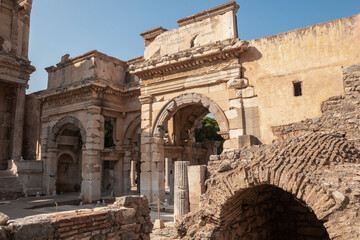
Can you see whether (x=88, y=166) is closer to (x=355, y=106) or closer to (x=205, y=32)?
(x=205, y=32)

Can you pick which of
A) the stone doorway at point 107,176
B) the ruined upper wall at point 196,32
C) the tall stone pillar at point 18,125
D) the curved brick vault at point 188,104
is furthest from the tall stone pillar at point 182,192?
the stone doorway at point 107,176

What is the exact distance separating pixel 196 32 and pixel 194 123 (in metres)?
5.18

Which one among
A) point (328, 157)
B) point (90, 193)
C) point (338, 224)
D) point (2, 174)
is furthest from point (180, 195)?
point (2, 174)

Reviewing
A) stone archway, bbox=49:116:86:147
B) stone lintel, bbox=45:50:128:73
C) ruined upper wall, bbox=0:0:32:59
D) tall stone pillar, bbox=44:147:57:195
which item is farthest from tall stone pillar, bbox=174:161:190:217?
ruined upper wall, bbox=0:0:32:59

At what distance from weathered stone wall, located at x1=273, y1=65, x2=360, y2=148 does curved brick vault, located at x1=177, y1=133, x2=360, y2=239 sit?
1.27m

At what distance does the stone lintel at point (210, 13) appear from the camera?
10.6 m

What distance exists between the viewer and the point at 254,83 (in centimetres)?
992

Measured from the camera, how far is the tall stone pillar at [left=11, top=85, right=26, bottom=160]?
1795 cm

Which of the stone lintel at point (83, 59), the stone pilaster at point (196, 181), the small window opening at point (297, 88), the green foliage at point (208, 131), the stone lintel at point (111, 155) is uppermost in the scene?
the stone lintel at point (83, 59)

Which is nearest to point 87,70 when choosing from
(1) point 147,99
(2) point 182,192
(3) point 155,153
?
(1) point 147,99

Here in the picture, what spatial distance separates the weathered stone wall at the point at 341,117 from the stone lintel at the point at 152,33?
646 centimetres

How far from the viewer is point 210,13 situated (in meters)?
11.0

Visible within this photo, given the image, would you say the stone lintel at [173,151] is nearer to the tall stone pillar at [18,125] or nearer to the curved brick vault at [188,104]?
the curved brick vault at [188,104]

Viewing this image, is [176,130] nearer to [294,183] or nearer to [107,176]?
[294,183]
